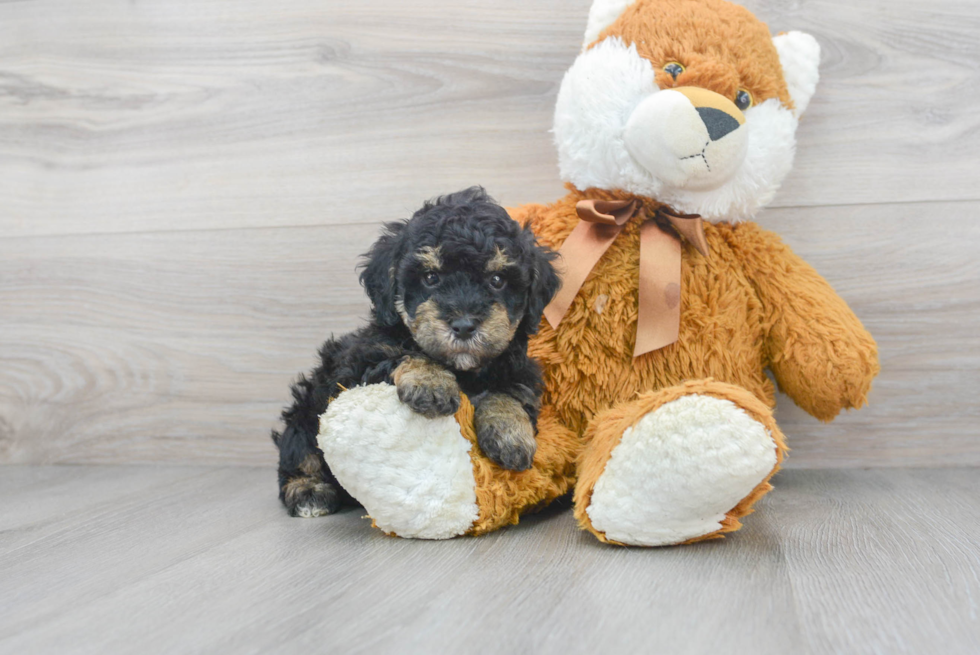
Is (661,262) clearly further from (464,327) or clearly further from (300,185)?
(300,185)

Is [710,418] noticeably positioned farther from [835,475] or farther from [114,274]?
[114,274]

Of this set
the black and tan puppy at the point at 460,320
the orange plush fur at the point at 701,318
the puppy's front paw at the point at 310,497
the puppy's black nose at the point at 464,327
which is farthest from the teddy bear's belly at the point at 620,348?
the puppy's front paw at the point at 310,497

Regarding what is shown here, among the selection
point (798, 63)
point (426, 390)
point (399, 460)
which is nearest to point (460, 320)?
point (426, 390)

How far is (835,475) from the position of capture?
64.2 inches

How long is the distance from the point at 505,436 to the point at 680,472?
0.26m

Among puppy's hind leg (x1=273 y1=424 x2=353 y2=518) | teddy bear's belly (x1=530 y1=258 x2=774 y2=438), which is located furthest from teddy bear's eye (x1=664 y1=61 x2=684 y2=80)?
puppy's hind leg (x1=273 y1=424 x2=353 y2=518)

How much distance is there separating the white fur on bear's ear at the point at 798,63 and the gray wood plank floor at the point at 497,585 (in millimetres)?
773

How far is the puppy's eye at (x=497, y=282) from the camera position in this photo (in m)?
1.11

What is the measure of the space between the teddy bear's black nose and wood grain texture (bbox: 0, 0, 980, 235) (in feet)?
1.55

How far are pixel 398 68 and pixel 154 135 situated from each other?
0.63 metres

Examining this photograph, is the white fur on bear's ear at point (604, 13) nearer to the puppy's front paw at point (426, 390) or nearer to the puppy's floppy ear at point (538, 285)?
the puppy's floppy ear at point (538, 285)

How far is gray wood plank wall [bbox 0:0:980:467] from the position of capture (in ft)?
5.35

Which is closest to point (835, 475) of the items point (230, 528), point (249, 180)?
point (230, 528)

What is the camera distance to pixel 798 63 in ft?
4.72
